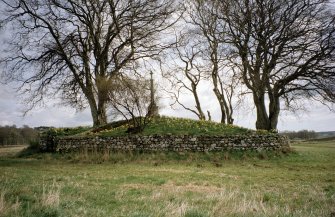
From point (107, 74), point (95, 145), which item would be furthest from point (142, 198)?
point (107, 74)

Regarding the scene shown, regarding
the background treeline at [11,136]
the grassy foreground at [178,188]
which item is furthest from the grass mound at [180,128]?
the background treeline at [11,136]

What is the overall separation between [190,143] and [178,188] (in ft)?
37.6

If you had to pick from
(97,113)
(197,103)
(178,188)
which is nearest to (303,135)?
(197,103)

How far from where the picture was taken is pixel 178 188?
1074 cm

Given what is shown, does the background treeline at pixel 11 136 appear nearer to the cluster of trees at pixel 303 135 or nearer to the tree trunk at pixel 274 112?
the tree trunk at pixel 274 112

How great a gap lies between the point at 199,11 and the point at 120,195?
86.2 ft

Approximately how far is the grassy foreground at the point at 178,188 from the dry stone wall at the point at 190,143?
1028 millimetres

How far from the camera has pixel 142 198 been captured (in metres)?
8.37

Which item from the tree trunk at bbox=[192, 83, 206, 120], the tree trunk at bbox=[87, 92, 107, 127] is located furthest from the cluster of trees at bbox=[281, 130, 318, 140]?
the tree trunk at bbox=[87, 92, 107, 127]

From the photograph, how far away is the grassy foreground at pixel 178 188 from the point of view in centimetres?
655

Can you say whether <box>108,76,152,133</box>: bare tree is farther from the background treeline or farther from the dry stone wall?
the background treeline

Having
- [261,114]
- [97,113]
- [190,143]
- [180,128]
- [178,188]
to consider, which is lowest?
[178,188]

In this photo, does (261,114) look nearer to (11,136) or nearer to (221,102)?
(221,102)

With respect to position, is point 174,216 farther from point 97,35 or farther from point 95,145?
point 97,35
